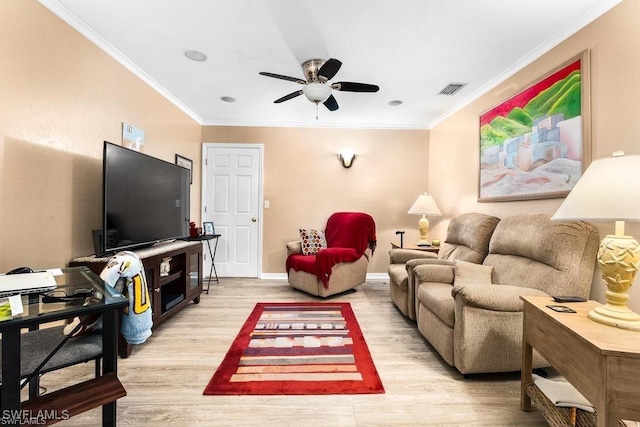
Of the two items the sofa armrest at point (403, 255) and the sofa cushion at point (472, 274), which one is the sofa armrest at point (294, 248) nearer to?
the sofa armrest at point (403, 255)

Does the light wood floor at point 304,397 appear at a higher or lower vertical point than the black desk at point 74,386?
lower

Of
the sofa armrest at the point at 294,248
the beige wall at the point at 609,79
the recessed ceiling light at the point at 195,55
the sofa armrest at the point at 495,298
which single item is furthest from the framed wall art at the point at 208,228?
the beige wall at the point at 609,79

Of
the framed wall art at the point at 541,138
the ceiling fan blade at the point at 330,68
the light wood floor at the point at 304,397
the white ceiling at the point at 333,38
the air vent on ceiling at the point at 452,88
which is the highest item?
the air vent on ceiling at the point at 452,88

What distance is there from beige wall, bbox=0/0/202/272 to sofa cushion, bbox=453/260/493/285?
299 cm

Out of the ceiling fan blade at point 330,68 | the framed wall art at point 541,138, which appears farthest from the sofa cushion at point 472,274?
the ceiling fan blade at point 330,68

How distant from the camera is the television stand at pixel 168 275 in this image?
2.09 m

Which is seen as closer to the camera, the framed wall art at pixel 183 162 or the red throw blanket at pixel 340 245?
the red throw blanket at pixel 340 245

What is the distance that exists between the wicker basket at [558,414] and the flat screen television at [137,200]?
2795 millimetres

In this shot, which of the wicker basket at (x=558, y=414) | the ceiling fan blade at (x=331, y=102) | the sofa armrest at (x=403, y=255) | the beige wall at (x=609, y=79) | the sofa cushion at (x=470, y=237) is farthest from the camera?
the sofa armrest at (x=403, y=255)

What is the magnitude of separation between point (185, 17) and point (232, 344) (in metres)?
2.47

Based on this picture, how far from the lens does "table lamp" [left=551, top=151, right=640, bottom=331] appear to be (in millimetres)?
1164

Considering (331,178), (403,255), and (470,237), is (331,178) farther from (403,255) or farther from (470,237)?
(470,237)

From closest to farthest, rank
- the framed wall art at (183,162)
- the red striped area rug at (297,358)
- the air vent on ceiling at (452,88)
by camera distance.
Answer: the red striped area rug at (297,358) < the air vent on ceiling at (452,88) < the framed wall art at (183,162)

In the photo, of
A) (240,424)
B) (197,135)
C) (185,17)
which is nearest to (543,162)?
(240,424)
